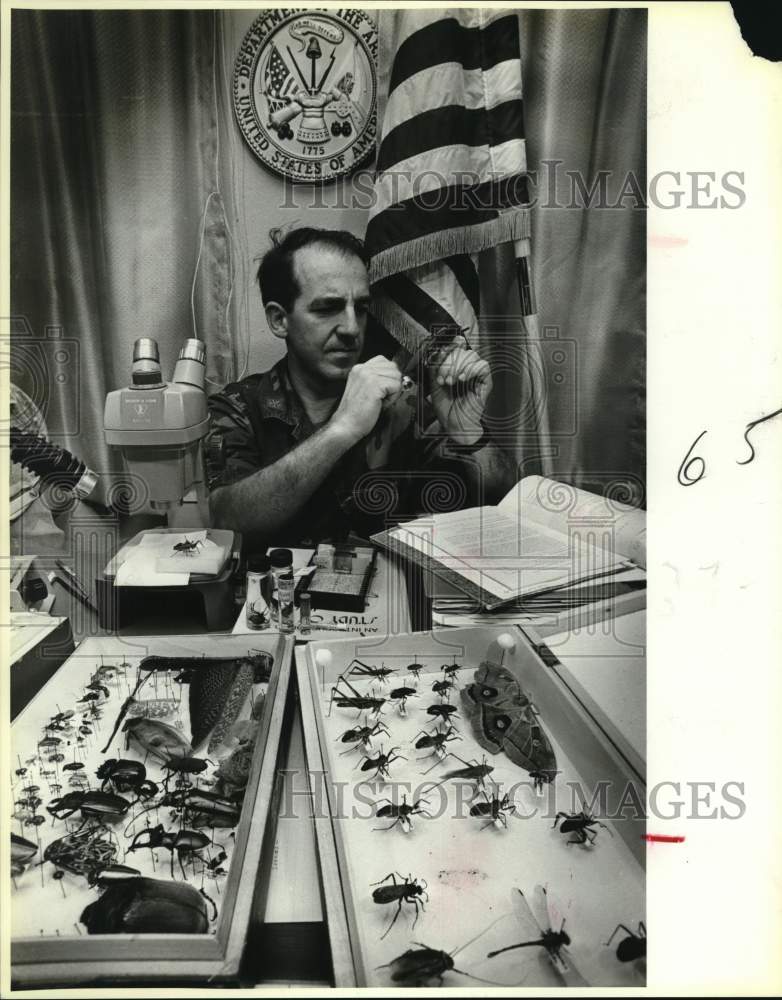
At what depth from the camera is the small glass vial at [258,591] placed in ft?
5.64

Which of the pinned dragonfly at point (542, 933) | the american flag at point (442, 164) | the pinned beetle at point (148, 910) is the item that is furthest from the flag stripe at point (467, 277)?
Answer: the pinned beetle at point (148, 910)

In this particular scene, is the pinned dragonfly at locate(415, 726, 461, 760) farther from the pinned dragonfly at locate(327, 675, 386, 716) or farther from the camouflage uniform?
the camouflage uniform

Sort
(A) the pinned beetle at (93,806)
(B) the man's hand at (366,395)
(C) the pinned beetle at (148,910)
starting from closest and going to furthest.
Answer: (C) the pinned beetle at (148,910)
(A) the pinned beetle at (93,806)
(B) the man's hand at (366,395)

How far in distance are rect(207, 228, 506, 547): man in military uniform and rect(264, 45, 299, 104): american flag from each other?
0.39 meters

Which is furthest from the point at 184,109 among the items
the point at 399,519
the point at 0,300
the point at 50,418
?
the point at 399,519

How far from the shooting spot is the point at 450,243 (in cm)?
169

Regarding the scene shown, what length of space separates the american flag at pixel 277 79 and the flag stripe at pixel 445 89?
0.21 m

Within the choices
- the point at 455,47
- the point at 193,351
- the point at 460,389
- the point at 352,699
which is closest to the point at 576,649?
the point at 352,699

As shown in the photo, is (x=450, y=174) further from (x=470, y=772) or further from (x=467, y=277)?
(x=470, y=772)

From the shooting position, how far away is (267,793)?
156cm

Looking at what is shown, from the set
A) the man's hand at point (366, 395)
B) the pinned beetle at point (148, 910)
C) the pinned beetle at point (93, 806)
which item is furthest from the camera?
the man's hand at point (366, 395)
